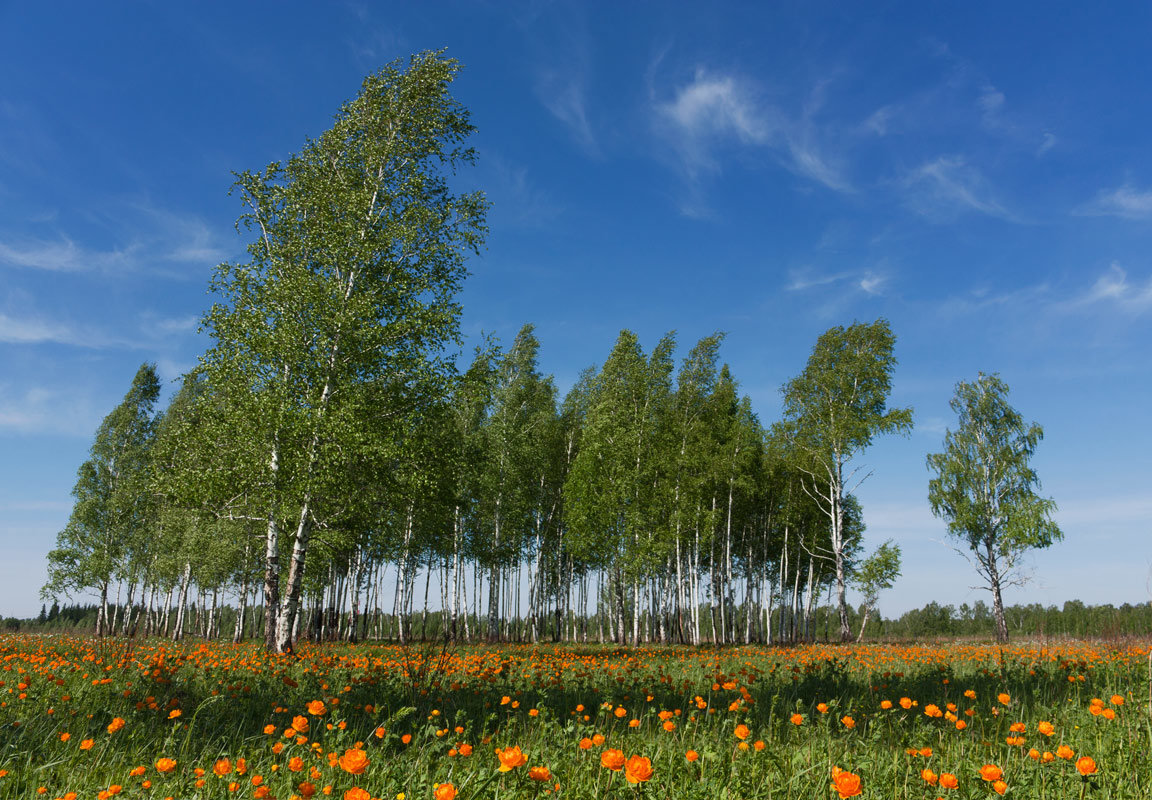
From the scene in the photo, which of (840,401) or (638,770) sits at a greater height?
(840,401)

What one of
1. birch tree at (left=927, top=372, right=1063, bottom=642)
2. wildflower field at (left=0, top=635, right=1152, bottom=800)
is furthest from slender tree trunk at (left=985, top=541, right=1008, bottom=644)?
wildflower field at (left=0, top=635, right=1152, bottom=800)

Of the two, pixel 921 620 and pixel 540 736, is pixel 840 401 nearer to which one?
pixel 540 736

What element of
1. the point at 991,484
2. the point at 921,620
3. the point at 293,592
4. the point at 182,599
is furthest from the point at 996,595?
the point at 921,620

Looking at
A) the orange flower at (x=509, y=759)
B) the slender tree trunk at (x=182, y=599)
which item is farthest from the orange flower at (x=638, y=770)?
the slender tree trunk at (x=182, y=599)

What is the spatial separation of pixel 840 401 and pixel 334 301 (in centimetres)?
1958

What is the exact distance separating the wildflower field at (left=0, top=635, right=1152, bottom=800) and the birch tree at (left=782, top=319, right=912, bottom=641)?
15.9 meters

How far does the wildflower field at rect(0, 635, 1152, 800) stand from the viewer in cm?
283

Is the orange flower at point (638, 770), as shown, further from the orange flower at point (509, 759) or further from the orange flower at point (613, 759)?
the orange flower at point (509, 759)

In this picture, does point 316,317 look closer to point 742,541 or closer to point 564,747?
point 564,747

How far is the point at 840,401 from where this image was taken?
2439cm

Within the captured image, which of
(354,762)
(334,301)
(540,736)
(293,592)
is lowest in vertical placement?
(540,736)

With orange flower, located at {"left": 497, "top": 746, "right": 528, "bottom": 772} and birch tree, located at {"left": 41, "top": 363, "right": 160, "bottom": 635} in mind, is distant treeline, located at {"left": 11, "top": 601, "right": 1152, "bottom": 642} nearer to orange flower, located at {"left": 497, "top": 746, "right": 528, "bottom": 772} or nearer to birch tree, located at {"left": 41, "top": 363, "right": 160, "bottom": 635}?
birch tree, located at {"left": 41, "top": 363, "right": 160, "bottom": 635}

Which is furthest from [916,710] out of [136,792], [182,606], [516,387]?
[182,606]

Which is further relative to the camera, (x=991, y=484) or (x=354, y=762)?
(x=991, y=484)
